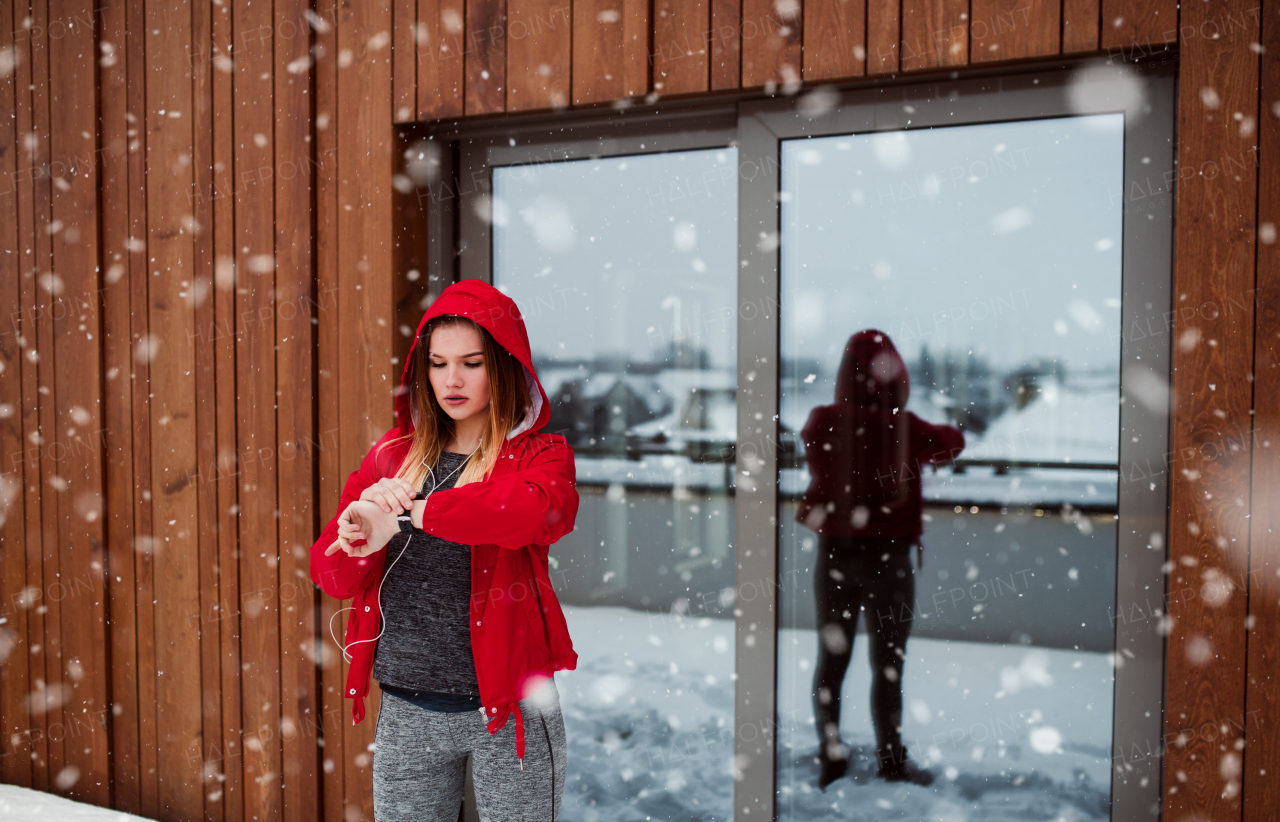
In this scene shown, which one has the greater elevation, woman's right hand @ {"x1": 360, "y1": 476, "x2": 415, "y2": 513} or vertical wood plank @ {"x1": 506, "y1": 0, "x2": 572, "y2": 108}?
vertical wood plank @ {"x1": 506, "y1": 0, "x2": 572, "y2": 108}

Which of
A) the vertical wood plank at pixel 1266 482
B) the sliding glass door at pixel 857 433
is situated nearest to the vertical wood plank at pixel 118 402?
the sliding glass door at pixel 857 433

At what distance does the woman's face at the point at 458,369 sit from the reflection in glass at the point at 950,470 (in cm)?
87

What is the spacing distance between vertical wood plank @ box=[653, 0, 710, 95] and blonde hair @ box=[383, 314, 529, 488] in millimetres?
907

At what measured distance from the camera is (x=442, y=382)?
1485 mm

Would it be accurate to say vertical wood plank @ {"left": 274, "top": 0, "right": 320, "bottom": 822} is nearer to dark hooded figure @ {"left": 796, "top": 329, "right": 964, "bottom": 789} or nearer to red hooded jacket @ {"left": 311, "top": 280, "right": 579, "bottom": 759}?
red hooded jacket @ {"left": 311, "top": 280, "right": 579, "bottom": 759}

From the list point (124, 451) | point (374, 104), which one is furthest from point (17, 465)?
point (374, 104)

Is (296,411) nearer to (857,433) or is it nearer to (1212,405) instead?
(857,433)

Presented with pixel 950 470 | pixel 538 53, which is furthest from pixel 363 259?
pixel 950 470

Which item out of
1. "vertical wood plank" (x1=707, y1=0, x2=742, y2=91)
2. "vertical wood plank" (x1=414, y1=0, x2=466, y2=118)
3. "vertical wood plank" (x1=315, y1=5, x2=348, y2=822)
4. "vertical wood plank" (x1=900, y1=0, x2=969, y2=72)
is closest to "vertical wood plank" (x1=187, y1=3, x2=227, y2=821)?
"vertical wood plank" (x1=315, y1=5, x2=348, y2=822)

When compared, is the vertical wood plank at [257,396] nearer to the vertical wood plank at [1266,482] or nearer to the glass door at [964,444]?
the glass door at [964,444]

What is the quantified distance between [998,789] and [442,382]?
1.67 meters

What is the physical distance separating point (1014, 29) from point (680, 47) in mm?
777

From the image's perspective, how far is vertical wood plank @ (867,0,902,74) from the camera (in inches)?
71.3

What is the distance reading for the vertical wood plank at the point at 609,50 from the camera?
200 cm
